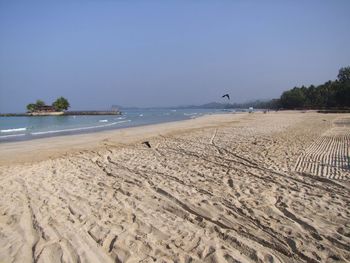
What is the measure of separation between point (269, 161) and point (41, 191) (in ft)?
20.5

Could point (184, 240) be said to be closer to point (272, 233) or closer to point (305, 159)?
point (272, 233)

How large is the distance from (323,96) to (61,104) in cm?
8651

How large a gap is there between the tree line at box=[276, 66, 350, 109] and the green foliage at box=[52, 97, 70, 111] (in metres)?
78.5

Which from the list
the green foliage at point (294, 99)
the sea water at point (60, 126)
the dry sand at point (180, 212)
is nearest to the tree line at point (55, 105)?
the sea water at point (60, 126)

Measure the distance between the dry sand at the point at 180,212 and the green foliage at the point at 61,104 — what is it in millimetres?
105716

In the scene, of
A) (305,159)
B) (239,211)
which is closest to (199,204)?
(239,211)

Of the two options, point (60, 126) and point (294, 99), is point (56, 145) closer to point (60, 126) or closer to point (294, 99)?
point (60, 126)

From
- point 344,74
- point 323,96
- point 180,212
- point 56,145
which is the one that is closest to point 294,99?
point 323,96

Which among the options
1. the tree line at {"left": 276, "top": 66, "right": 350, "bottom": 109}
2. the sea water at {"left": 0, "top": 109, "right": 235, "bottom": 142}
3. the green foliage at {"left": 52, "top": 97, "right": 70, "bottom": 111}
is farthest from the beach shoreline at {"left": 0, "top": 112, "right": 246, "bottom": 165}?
the green foliage at {"left": 52, "top": 97, "right": 70, "bottom": 111}

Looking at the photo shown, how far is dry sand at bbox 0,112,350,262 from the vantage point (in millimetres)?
3793

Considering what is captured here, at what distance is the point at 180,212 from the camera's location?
5.09 metres

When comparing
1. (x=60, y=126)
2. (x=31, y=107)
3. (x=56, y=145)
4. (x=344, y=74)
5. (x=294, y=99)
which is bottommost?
(x=294, y=99)

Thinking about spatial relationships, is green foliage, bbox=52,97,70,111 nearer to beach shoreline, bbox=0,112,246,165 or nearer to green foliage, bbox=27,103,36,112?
green foliage, bbox=27,103,36,112

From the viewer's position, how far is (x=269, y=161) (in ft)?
29.9
